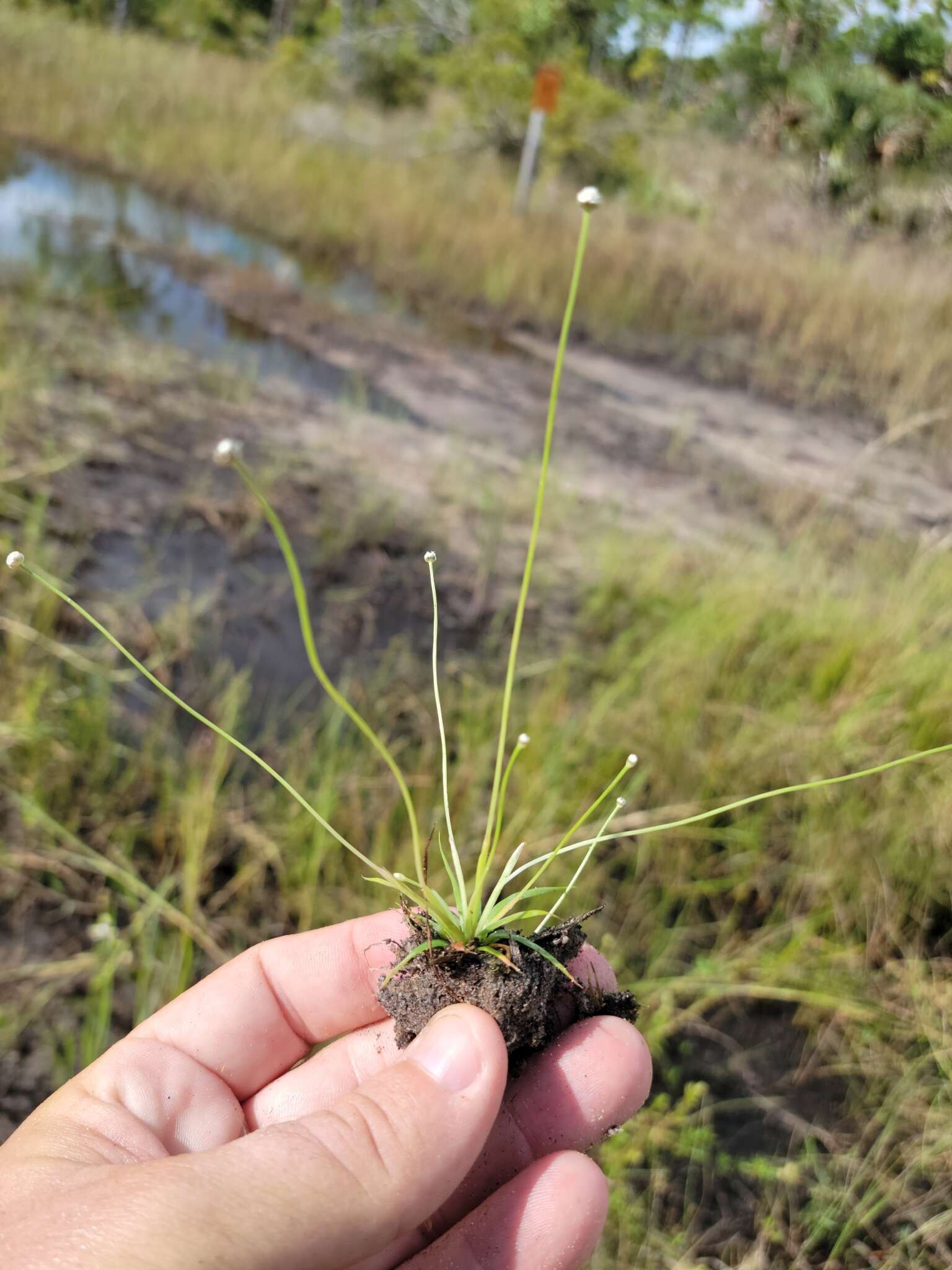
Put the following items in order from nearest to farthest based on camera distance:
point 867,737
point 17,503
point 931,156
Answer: point 867,737 < point 17,503 < point 931,156

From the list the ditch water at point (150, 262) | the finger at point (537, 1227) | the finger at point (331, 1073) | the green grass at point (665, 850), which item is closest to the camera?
the finger at point (537, 1227)

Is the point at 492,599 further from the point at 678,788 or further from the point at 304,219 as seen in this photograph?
the point at 304,219

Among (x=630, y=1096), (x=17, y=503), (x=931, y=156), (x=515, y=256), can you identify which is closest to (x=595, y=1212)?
(x=630, y=1096)

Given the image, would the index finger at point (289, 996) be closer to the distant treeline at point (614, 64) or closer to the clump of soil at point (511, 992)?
the clump of soil at point (511, 992)

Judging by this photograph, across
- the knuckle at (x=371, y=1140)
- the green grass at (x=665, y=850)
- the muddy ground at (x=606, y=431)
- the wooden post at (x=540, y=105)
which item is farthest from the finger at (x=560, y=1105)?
the wooden post at (x=540, y=105)

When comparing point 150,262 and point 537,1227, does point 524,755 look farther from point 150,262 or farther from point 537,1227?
point 150,262

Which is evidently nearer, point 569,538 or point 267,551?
point 267,551
